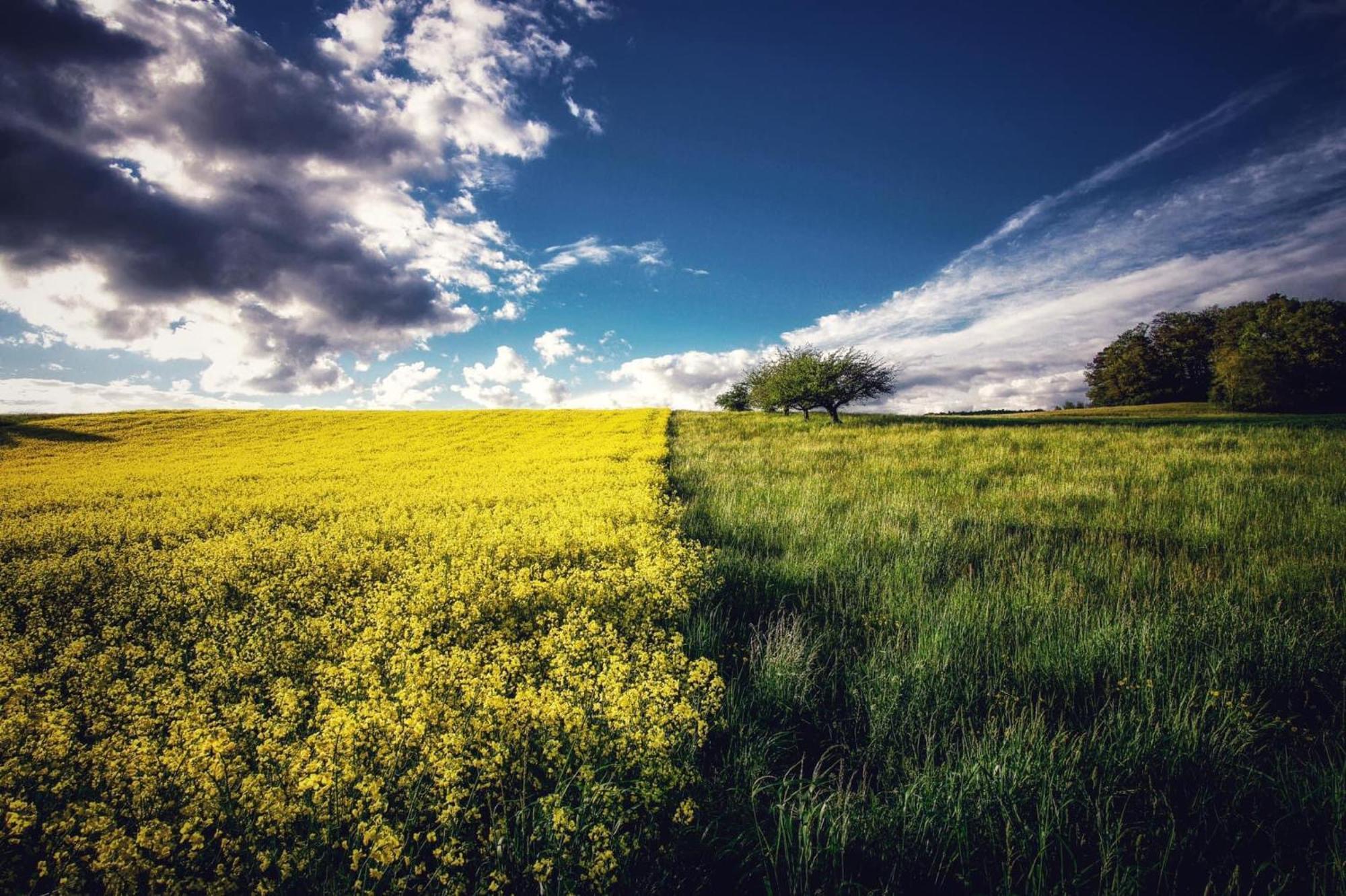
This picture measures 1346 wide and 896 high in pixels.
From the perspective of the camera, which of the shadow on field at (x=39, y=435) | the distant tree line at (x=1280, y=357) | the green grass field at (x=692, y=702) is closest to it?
the green grass field at (x=692, y=702)

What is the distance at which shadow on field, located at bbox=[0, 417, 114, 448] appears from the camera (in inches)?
965

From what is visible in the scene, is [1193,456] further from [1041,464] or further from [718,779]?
[718,779]

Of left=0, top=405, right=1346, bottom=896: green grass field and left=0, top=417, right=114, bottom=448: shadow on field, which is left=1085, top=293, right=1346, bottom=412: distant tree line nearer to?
left=0, top=405, right=1346, bottom=896: green grass field

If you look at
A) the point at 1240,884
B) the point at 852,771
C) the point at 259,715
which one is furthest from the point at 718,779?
the point at 259,715

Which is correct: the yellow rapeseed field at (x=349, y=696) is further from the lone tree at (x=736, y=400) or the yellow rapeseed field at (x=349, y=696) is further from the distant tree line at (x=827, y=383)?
the lone tree at (x=736, y=400)

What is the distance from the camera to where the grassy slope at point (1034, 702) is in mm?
2109

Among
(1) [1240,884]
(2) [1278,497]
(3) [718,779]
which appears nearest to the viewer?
(1) [1240,884]

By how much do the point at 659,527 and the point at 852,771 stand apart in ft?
14.7

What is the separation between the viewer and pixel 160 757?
256cm

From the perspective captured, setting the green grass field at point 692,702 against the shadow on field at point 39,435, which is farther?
the shadow on field at point 39,435

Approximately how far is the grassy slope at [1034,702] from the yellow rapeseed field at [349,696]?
55 cm

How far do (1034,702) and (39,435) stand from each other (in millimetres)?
40871

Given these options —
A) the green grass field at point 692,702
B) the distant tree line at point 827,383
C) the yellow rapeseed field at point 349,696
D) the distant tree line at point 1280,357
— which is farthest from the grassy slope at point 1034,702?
the distant tree line at point 1280,357

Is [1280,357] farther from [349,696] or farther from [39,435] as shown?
[39,435]
